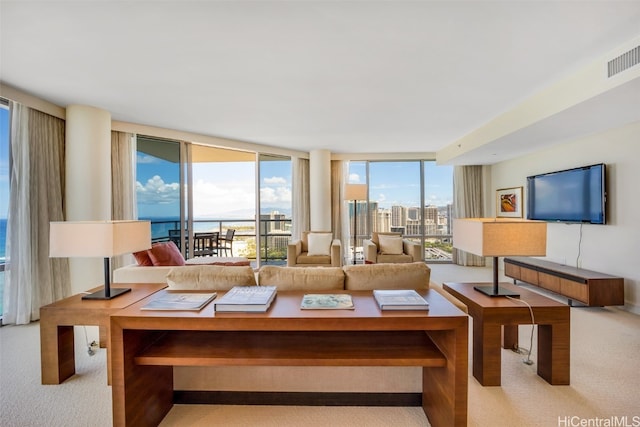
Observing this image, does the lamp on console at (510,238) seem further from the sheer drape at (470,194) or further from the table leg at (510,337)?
the sheer drape at (470,194)

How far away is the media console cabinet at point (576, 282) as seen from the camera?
11.1 feet

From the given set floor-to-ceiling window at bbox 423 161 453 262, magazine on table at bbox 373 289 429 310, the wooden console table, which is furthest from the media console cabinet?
magazine on table at bbox 373 289 429 310

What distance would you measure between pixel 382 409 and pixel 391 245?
3606mm

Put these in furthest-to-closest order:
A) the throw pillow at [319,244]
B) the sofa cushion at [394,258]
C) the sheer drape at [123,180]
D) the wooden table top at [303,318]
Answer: the throw pillow at [319,244] → the sofa cushion at [394,258] → the sheer drape at [123,180] → the wooden table top at [303,318]

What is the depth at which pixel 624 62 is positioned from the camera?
2230 mm

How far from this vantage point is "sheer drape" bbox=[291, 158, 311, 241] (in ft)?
20.9

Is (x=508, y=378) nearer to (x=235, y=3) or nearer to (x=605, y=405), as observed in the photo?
(x=605, y=405)

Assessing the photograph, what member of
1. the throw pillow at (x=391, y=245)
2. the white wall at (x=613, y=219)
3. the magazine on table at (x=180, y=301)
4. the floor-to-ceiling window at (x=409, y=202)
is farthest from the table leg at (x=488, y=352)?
the floor-to-ceiling window at (x=409, y=202)

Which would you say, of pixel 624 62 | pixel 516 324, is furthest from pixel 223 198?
pixel 624 62

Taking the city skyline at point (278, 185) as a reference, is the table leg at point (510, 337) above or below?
below

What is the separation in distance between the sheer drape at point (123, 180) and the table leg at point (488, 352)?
4.23 metres

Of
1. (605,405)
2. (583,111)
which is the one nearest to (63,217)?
(605,405)

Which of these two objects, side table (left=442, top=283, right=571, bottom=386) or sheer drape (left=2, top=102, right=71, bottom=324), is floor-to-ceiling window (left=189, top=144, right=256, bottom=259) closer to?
sheer drape (left=2, top=102, right=71, bottom=324)

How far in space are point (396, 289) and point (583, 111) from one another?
2.68m
